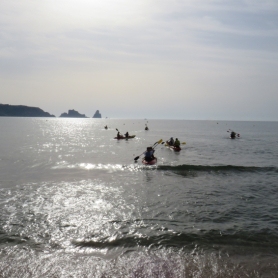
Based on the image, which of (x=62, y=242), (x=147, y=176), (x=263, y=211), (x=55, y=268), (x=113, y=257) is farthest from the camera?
(x=147, y=176)

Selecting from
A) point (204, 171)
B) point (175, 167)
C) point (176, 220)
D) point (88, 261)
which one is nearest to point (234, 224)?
point (176, 220)

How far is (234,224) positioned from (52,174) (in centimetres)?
1789

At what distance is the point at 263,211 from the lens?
1452 cm

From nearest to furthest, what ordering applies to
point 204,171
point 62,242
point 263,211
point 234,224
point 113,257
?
point 113,257 < point 62,242 < point 234,224 < point 263,211 < point 204,171

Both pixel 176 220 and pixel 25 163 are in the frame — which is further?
pixel 25 163

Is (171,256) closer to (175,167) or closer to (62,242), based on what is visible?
(62,242)

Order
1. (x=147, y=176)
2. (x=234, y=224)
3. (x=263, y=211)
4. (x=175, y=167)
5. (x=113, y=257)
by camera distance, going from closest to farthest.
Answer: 1. (x=113, y=257)
2. (x=234, y=224)
3. (x=263, y=211)
4. (x=147, y=176)
5. (x=175, y=167)

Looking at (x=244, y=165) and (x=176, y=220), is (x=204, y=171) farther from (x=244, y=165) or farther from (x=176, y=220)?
(x=176, y=220)

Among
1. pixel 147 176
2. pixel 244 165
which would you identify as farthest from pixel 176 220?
pixel 244 165

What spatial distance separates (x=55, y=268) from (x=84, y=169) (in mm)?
19079

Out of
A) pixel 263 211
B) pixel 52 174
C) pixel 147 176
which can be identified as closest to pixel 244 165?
pixel 147 176

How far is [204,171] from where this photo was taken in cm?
2675

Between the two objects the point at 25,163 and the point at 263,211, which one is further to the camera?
the point at 25,163

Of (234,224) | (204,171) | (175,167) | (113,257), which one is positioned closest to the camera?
(113,257)
